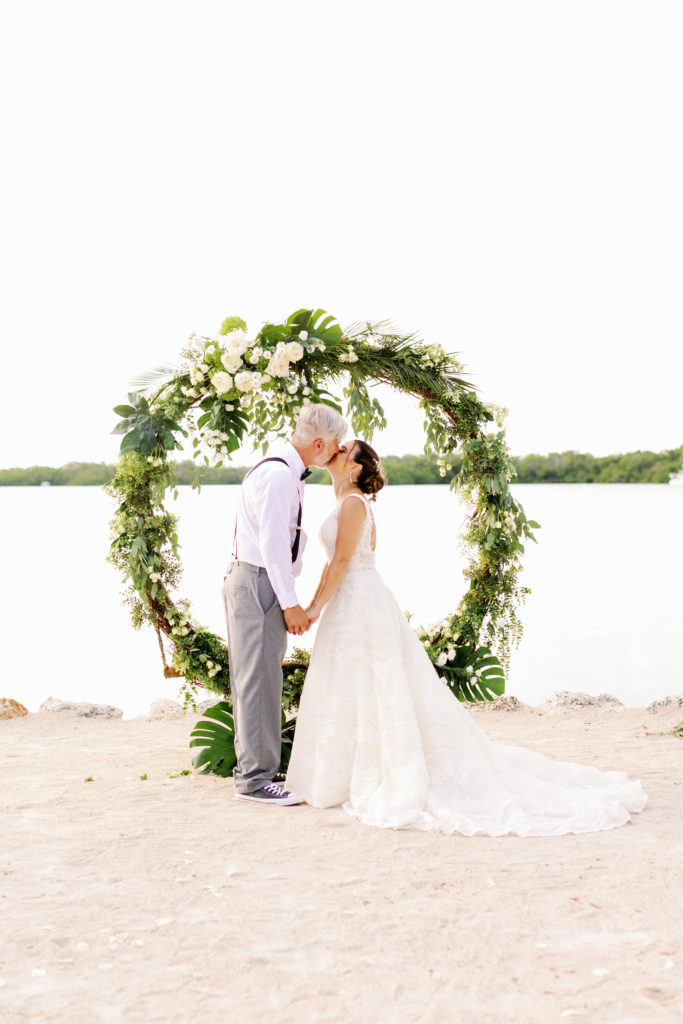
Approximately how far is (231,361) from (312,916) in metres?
3.17

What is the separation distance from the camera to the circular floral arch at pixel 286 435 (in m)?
5.56

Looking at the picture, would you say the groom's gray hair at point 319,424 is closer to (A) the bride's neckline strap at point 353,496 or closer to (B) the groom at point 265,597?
(B) the groom at point 265,597

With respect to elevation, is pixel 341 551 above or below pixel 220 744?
above

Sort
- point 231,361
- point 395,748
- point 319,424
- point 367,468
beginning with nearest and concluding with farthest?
point 395,748
point 319,424
point 367,468
point 231,361

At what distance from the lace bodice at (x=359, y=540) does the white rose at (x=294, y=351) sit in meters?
1.07

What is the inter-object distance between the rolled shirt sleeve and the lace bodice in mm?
244

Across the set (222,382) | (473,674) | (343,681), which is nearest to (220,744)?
(343,681)

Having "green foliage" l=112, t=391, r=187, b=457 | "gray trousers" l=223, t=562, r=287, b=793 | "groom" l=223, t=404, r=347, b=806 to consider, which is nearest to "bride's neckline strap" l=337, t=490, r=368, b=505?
"groom" l=223, t=404, r=347, b=806

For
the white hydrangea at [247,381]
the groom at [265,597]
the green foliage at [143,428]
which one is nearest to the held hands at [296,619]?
the groom at [265,597]

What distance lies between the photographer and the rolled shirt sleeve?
15.3 ft

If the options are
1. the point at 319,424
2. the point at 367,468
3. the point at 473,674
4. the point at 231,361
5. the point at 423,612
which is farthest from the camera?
the point at 423,612

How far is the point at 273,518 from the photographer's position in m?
4.67

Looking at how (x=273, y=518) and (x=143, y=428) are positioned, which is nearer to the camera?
(x=273, y=518)

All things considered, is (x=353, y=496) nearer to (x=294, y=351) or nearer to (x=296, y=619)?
(x=296, y=619)
